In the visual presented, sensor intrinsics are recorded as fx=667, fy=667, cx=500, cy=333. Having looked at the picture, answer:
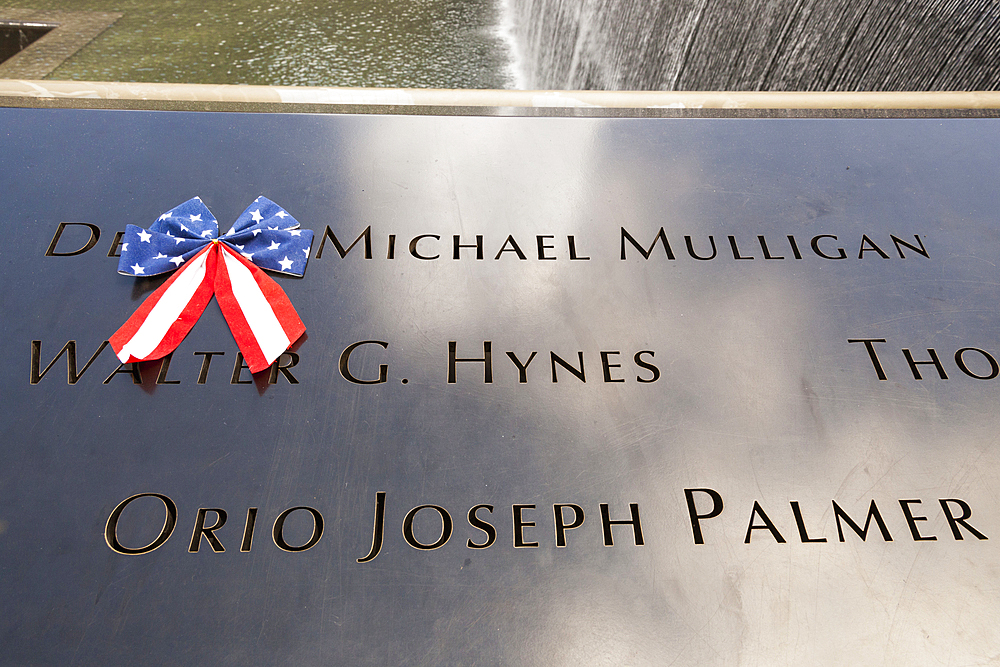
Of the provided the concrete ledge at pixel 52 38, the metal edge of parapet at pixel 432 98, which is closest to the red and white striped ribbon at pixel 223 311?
the metal edge of parapet at pixel 432 98

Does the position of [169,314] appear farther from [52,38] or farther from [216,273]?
[52,38]

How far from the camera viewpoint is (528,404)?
44.7 inches

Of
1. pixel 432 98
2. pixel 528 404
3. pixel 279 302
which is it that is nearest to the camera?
pixel 528 404

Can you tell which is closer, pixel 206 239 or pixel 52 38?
pixel 206 239

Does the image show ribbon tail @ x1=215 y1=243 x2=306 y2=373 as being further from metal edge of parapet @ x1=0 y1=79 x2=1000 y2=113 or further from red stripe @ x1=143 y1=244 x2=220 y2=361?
metal edge of parapet @ x1=0 y1=79 x2=1000 y2=113

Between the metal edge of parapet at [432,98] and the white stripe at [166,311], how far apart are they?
1.72ft

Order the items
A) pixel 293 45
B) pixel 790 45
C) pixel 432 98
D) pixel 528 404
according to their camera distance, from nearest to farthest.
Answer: pixel 528 404 → pixel 432 98 → pixel 790 45 → pixel 293 45

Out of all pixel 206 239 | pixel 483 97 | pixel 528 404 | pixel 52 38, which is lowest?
pixel 528 404

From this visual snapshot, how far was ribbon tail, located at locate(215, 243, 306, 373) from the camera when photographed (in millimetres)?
1185

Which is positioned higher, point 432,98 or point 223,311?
point 432,98

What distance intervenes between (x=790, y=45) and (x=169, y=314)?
206 centimetres

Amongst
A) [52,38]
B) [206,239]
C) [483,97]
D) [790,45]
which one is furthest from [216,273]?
[52,38]

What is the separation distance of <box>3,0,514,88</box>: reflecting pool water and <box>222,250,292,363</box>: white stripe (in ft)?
6.05

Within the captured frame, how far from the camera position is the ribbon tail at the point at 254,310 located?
118 centimetres
